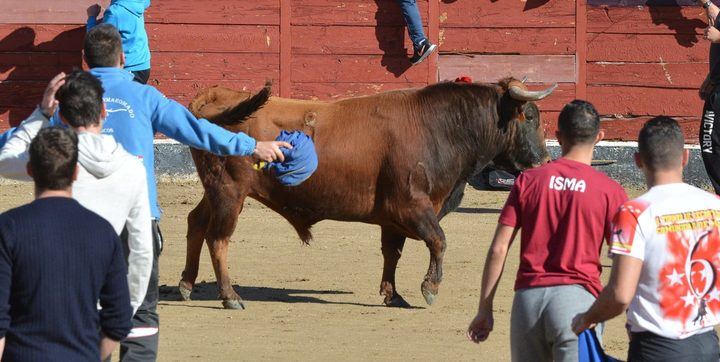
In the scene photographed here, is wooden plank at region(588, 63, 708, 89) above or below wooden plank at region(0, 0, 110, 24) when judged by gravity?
below

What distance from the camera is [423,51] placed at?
14297 millimetres

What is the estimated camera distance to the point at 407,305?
852 cm

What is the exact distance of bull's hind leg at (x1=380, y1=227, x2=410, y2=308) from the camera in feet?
27.9

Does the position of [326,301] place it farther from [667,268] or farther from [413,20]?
[413,20]

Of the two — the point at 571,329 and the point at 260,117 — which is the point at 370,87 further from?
the point at 571,329

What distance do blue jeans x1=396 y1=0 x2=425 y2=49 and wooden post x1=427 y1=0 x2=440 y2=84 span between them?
319 mm

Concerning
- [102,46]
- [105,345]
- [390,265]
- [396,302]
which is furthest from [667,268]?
[390,265]

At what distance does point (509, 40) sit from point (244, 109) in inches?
269

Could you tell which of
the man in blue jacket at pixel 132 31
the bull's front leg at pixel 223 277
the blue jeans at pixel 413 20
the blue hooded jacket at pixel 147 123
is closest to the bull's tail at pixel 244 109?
the bull's front leg at pixel 223 277

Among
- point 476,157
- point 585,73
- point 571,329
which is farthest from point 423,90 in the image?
point 585,73

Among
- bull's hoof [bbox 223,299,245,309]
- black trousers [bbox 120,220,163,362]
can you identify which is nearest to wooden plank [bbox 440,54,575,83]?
bull's hoof [bbox 223,299,245,309]

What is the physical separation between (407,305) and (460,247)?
2451 millimetres

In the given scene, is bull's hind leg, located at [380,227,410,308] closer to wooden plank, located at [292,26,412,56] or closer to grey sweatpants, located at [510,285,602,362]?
grey sweatpants, located at [510,285,602,362]

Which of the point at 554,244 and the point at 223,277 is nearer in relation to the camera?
the point at 554,244
